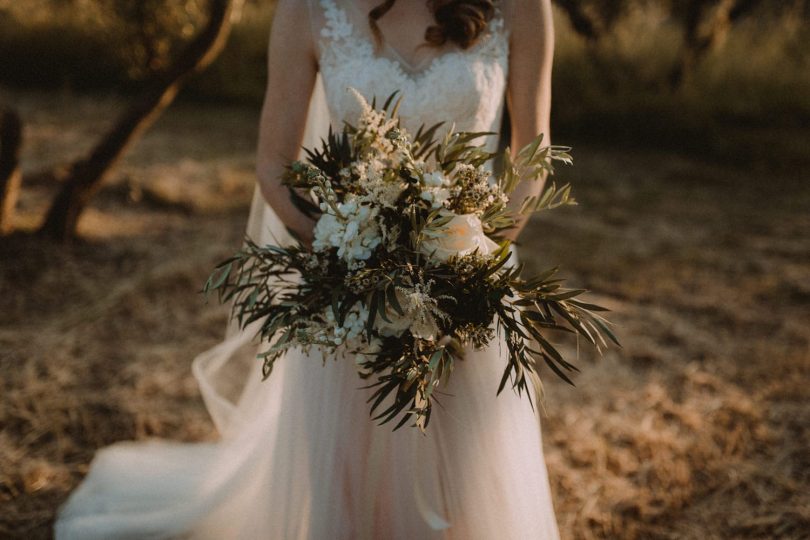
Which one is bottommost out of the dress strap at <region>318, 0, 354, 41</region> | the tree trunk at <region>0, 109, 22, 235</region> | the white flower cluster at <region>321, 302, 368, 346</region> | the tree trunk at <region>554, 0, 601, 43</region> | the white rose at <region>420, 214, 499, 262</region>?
the white flower cluster at <region>321, 302, 368, 346</region>

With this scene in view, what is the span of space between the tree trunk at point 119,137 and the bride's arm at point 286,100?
269cm

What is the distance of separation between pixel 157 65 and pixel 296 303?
153 inches

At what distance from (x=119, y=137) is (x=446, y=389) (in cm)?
383

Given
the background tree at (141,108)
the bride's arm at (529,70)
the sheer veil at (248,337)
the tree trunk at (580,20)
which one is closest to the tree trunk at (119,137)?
the background tree at (141,108)

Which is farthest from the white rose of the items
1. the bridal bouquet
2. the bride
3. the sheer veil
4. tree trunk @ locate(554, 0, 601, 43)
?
tree trunk @ locate(554, 0, 601, 43)

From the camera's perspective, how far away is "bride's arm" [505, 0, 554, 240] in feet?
6.28

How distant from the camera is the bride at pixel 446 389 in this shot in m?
1.90

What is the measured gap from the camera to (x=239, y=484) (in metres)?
2.47

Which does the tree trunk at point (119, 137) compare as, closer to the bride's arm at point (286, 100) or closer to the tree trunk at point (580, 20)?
the bride's arm at point (286, 100)

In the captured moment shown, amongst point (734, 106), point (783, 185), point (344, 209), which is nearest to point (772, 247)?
point (783, 185)

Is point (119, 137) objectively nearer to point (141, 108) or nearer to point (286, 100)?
point (141, 108)

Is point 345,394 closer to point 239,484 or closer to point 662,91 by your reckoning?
point 239,484

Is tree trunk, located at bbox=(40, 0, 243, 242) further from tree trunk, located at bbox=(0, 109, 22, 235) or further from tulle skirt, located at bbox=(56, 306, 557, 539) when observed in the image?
tulle skirt, located at bbox=(56, 306, 557, 539)

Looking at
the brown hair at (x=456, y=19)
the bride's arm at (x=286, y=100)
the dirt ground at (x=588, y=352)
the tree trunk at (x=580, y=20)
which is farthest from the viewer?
the tree trunk at (x=580, y=20)
